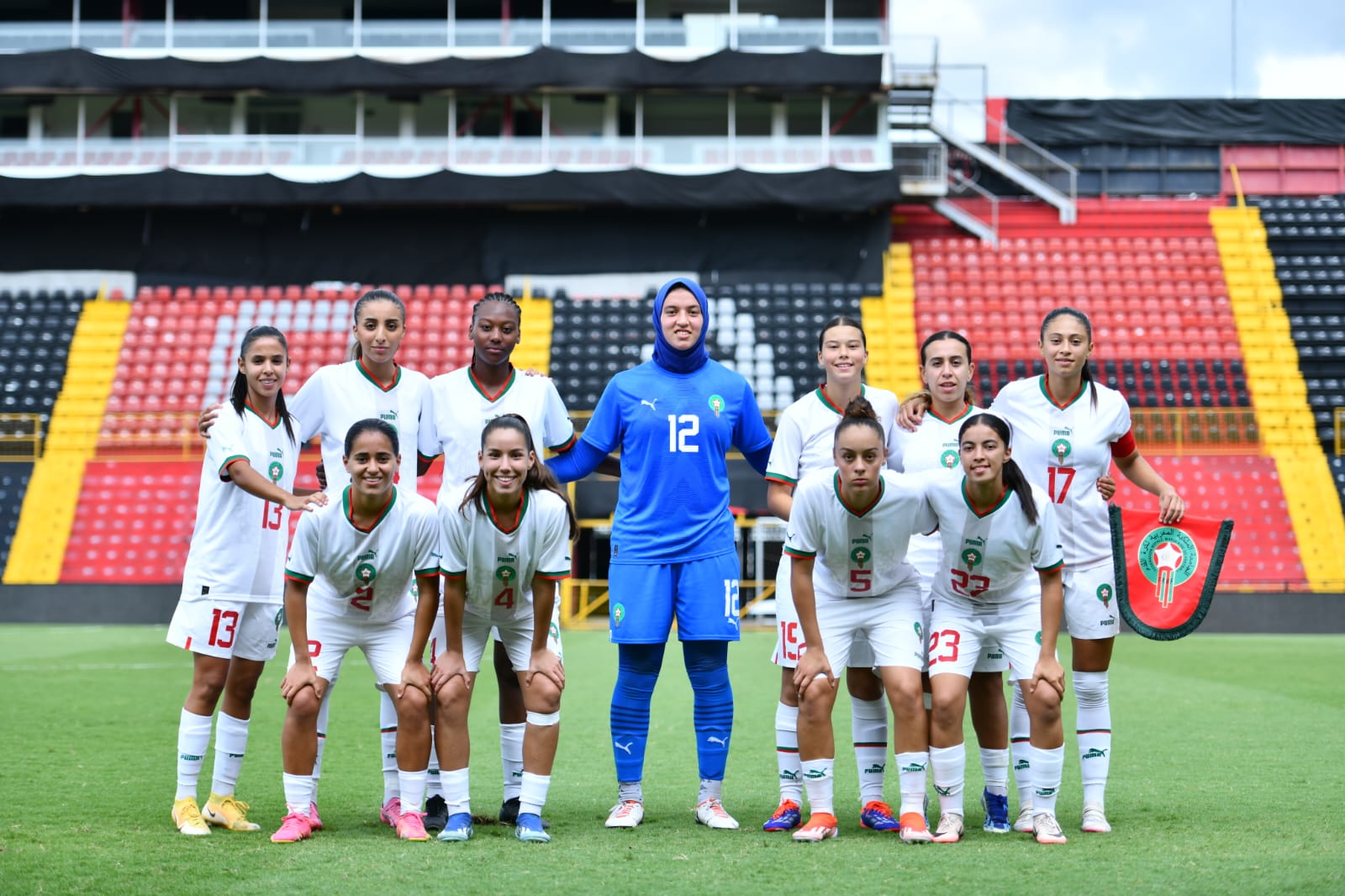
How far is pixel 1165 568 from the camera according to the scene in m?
6.16

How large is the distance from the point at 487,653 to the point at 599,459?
32.4 ft

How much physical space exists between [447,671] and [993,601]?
218cm

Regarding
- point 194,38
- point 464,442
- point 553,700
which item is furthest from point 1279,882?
point 194,38

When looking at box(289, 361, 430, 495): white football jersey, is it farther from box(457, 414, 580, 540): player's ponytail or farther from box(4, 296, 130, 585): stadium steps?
box(4, 296, 130, 585): stadium steps

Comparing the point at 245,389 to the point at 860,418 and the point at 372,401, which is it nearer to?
the point at 372,401

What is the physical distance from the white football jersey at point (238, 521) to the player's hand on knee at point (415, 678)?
0.85 meters

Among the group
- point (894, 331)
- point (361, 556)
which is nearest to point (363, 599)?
point (361, 556)

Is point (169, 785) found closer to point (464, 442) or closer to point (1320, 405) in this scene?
point (464, 442)

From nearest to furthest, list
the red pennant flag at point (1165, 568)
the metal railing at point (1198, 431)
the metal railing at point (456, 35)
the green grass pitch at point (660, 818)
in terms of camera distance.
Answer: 1. the green grass pitch at point (660, 818)
2. the red pennant flag at point (1165, 568)
3. the metal railing at point (1198, 431)
4. the metal railing at point (456, 35)

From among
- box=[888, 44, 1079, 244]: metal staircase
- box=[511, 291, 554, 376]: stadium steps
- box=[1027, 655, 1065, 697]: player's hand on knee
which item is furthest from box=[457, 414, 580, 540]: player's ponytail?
box=[888, 44, 1079, 244]: metal staircase

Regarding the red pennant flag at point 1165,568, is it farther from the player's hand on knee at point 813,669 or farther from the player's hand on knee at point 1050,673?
the player's hand on knee at point 813,669

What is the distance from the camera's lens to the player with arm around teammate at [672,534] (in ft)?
19.0

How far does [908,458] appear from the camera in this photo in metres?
5.98

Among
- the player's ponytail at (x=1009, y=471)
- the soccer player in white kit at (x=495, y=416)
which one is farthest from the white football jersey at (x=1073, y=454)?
the soccer player in white kit at (x=495, y=416)
